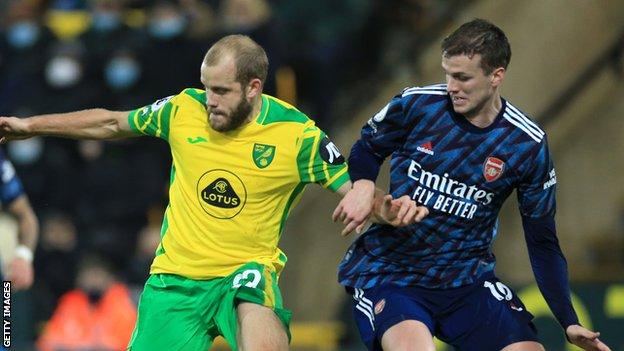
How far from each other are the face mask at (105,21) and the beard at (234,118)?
19.5 ft

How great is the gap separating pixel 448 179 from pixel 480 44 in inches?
26.1

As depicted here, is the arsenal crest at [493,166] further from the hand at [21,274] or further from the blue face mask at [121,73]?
the blue face mask at [121,73]

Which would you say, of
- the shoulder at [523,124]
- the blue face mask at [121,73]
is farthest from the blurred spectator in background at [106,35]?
the shoulder at [523,124]

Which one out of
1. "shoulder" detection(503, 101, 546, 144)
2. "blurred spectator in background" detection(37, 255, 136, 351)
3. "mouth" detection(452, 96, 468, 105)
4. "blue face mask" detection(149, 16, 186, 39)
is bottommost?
"blurred spectator in background" detection(37, 255, 136, 351)

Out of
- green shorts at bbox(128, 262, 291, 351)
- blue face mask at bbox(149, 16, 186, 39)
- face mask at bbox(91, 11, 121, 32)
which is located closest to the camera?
green shorts at bbox(128, 262, 291, 351)

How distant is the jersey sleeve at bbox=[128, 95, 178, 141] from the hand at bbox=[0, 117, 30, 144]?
0.54 meters

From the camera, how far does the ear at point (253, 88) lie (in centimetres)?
630

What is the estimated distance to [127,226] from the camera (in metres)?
11.5

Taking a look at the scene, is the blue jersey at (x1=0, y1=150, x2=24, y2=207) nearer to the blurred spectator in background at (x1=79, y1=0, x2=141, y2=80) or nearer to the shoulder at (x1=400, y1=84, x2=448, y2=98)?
the shoulder at (x1=400, y1=84, x2=448, y2=98)

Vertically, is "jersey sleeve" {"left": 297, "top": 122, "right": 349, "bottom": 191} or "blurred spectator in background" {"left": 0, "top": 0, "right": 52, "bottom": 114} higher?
"jersey sleeve" {"left": 297, "top": 122, "right": 349, "bottom": 191}

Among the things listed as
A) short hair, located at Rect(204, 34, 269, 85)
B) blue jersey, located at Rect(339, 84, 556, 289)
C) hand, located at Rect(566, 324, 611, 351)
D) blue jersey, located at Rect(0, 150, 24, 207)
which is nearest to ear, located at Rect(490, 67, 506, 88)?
blue jersey, located at Rect(339, 84, 556, 289)

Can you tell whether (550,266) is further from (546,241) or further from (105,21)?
(105,21)

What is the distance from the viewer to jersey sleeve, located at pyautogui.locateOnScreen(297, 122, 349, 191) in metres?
6.41

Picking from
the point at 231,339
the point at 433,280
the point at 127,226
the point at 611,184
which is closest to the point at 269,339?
the point at 231,339
